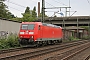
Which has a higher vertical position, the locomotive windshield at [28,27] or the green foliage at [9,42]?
the locomotive windshield at [28,27]

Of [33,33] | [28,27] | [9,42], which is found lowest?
[9,42]

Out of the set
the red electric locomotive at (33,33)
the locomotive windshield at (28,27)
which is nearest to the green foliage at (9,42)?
the red electric locomotive at (33,33)

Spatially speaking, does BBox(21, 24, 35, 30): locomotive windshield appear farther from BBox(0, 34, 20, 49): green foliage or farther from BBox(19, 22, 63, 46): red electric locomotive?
BBox(0, 34, 20, 49): green foliage

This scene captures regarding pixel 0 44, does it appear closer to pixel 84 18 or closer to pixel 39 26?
pixel 39 26

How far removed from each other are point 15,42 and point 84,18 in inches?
1861

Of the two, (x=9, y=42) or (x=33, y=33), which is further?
(x=9, y=42)

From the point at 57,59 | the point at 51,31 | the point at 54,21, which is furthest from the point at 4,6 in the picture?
the point at 57,59

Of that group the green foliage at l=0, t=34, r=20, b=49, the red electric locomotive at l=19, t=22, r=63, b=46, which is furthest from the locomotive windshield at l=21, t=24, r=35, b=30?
the green foliage at l=0, t=34, r=20, b=49

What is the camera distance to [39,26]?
25969mm

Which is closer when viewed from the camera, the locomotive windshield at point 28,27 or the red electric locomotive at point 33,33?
the red electric locomotive at point 33,33

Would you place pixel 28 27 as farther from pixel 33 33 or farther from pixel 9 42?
pixel 9 42

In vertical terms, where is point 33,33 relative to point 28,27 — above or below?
below

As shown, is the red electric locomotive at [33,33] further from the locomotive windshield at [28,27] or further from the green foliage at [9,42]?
the green foliage at [9,42]

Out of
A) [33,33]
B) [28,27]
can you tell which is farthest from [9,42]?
[33,33]
